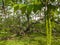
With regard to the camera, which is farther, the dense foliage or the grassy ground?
the dense foliage

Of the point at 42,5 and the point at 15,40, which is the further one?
the point at 15,40

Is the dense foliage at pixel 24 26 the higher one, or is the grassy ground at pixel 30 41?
the dense foliage at pixel 24 26

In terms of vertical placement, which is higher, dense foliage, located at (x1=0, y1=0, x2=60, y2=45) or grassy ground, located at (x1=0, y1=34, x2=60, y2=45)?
dense foliage, located at (x1=0, y1=0, x2=60, y2=45)

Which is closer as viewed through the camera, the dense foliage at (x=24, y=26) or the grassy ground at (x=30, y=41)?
the grassy ground at (x=30, y=41)

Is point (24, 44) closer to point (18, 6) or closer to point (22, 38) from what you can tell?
point (22, 38)

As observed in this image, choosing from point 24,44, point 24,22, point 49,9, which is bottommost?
point 24,44

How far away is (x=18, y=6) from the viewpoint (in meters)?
2.59

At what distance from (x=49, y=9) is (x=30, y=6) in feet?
1.28

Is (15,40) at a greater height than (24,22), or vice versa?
(24,22)

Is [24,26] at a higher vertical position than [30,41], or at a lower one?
higher

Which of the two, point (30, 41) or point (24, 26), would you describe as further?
point (24, 26)

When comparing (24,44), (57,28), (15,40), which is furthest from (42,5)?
(57,28)

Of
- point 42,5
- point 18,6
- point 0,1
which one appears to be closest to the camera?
point 18,6

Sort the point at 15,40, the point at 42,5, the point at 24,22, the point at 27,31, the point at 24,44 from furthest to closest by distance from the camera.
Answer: the point at 24,22, the point at 27,31, the point at 15,40, the point at 24,44, the point at 42,5
